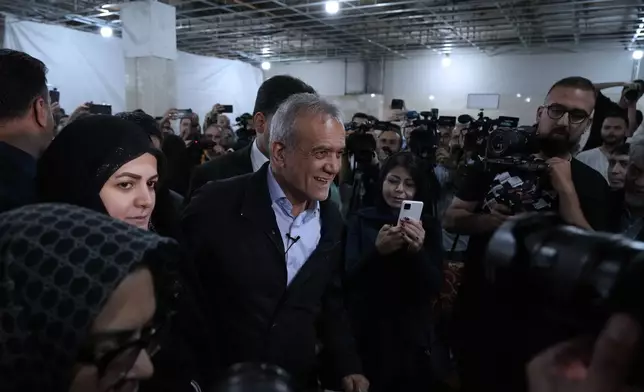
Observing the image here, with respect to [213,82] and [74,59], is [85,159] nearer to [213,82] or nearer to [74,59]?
[74,59]

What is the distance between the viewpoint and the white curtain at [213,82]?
11.3m

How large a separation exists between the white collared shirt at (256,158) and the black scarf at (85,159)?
99 centimetres

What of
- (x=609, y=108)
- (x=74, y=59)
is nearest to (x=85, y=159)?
(x=609, y=108)

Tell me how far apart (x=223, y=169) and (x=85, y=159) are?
1101 mm

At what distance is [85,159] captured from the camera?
3.95ft

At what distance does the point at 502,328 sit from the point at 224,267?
3.60ft

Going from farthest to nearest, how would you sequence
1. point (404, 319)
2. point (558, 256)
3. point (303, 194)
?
point (404, 319) < point (303, 194) < point (558, 256)

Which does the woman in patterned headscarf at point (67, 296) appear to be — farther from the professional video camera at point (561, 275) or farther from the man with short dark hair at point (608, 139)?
the man with short dark hair at point (608, 139)

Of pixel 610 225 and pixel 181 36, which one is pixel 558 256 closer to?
pixel 610 225

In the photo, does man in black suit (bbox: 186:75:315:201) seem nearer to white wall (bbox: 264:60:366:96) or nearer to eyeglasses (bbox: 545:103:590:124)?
eyeglasses (bbox: 545:103:590:124)

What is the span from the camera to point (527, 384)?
593mm

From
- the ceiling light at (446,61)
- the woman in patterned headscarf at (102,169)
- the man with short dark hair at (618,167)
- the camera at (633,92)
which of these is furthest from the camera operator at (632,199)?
the ceiling light at (446,61)

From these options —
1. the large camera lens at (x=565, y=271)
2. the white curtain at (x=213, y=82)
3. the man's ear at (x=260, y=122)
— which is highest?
the white curtain at (x=213, y=82)

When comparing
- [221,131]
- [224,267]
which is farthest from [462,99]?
[224,267]
